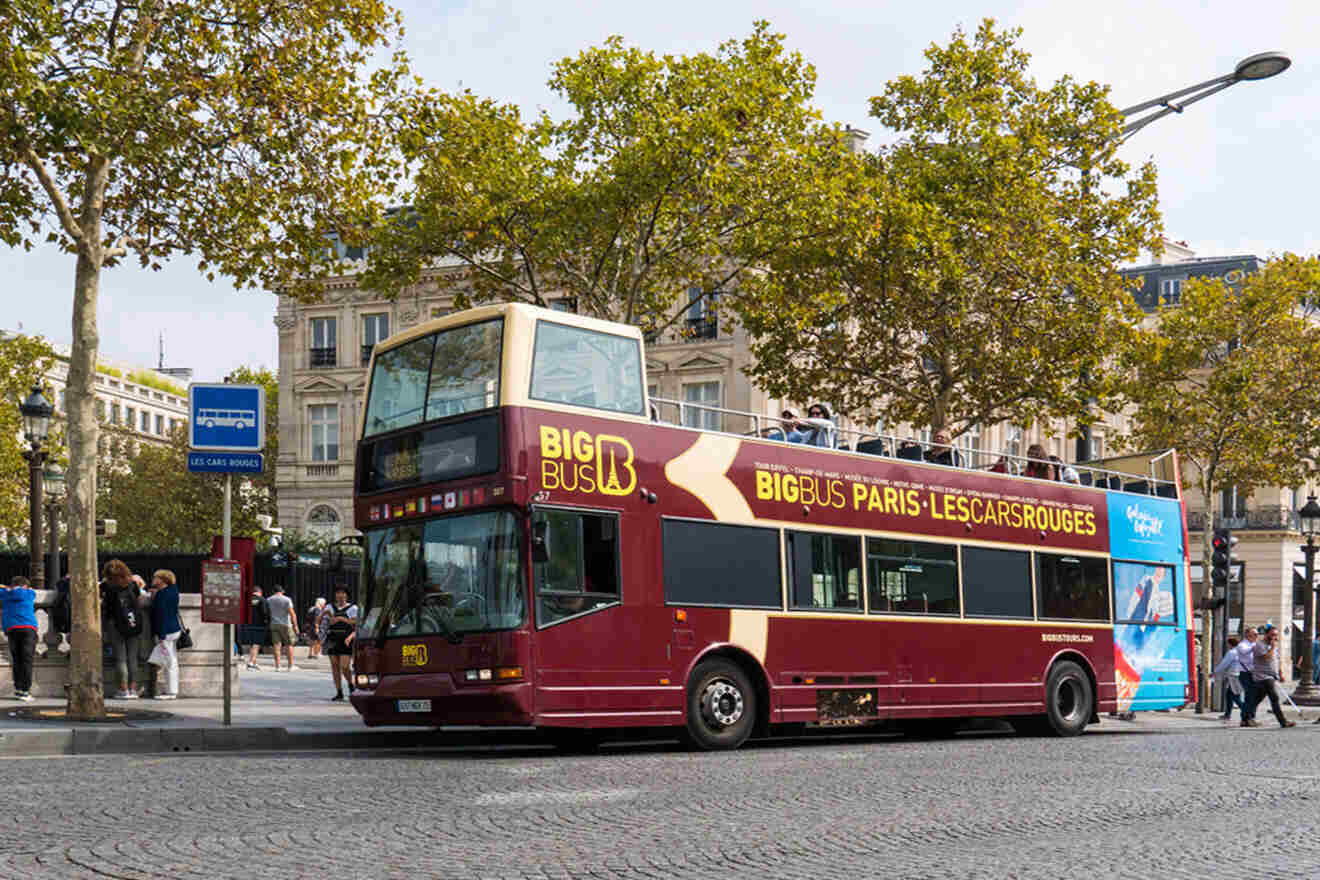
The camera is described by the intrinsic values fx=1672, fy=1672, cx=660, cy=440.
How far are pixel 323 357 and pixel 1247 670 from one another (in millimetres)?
42797

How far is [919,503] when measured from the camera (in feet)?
59.8

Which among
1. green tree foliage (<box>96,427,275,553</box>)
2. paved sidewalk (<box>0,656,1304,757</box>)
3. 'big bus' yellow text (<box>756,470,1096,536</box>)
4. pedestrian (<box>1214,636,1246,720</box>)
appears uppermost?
green tree foliage (<box>96,427,275,553</box>)

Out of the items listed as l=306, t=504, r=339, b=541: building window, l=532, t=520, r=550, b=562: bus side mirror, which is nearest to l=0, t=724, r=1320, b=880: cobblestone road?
l=532, t=520, r=550, b=562: bus side mirror

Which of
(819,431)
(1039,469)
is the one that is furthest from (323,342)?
(819,431)

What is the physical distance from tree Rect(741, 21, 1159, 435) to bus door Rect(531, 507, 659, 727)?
44.5ft

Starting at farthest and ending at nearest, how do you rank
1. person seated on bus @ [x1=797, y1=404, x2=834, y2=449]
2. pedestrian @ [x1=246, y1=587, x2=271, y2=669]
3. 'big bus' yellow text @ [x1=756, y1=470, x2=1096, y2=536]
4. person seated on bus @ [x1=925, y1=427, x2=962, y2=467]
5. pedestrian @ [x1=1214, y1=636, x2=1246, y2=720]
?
pedestrian @ [x1=246, y1=587, x2=271, y2=669] → pedestrian @ [x1=1214, y1=636, x2=1246, y2=720] → person seated on bus @ [x1=925, y1=427, x2=962, y2=467] → person seated on bus @ [x1=797, y1=404, x2=834, y2=449] → 'big bus' yellow text @ [x1=756, y1=470, x2=1096, y2=536]

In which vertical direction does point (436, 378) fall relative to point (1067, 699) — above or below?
above

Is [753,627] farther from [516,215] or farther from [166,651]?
[516,215]

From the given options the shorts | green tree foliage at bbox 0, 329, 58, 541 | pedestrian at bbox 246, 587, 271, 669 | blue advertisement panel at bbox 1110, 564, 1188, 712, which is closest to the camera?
blue advertisement panel at bbox 1110, 564, 1188, 712

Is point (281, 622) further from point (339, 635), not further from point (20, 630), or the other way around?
point (20, 630)

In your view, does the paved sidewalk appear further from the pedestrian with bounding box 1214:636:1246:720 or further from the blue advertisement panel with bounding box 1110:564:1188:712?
the pedestrian with bounding box 1214:636:1246:720

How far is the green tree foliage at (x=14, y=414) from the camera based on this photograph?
6266cm

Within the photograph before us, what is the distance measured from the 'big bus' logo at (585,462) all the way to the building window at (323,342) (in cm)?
4805

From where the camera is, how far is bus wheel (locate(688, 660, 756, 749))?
51.3 ft
